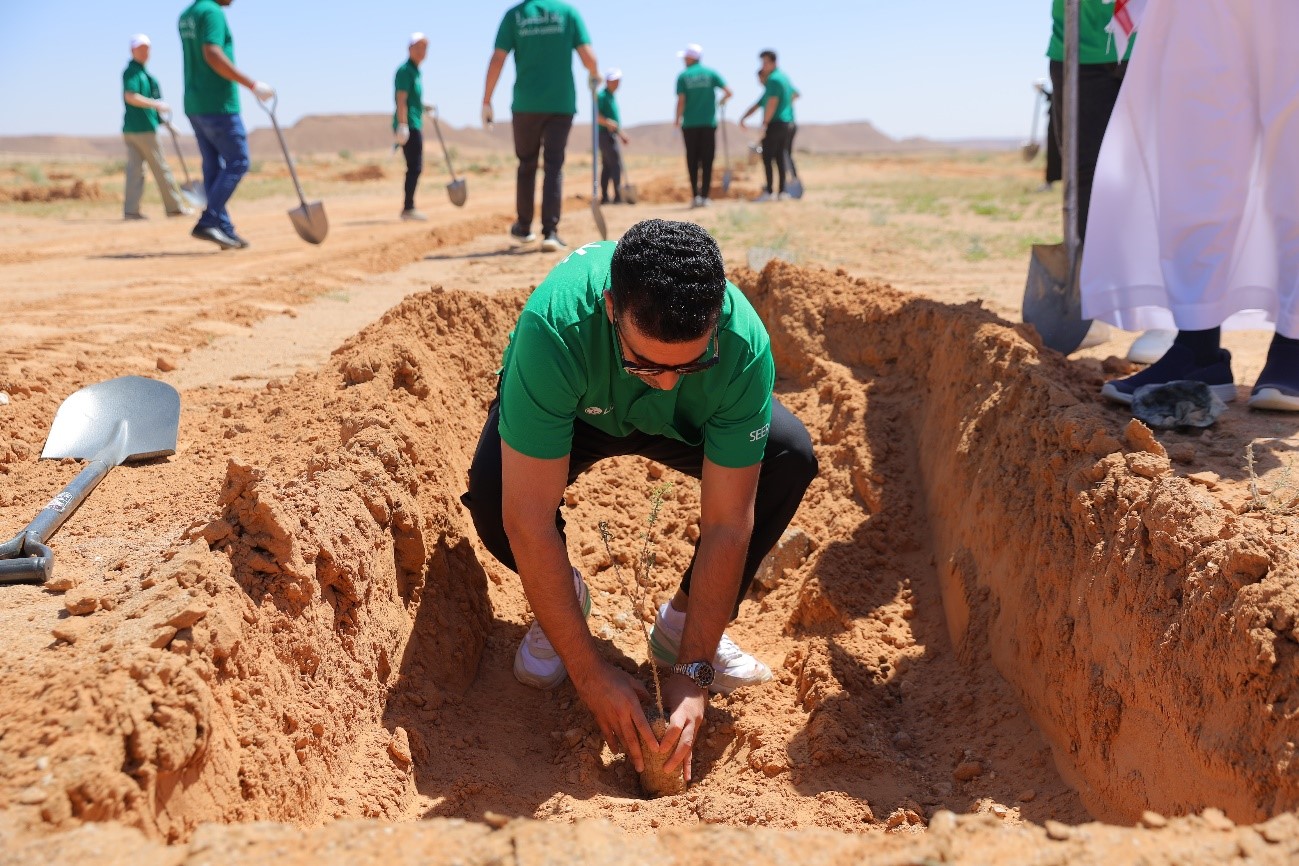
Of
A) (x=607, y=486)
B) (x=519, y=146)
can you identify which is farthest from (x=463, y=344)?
(x=519, y=146)

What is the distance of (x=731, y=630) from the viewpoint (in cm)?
346

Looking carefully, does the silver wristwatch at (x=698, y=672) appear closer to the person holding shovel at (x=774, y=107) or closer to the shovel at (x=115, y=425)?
the shovel at (x=115, y=425)

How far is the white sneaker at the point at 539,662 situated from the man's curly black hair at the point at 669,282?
3.92ft

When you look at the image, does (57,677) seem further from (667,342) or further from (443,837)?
(667,342)

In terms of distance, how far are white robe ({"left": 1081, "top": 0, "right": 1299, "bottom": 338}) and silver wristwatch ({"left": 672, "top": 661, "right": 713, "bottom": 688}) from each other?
7.29 feet

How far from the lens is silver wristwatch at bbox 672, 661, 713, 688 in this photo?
2.56m

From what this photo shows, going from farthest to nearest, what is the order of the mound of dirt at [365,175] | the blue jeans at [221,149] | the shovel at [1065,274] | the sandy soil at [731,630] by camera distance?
the mound of dirt at [365,175], the blue jeans at [221,149], the shovel at [1065,274], the sandy soil at [731,630]

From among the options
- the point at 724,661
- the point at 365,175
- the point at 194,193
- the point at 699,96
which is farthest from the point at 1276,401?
the point at 365,175

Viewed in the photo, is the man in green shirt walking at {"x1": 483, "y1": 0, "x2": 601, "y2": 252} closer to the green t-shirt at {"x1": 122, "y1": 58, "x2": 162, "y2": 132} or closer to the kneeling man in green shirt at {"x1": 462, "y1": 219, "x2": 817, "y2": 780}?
the green t-shirt at {"x1": 122, "y1": 58, "x2": 162, "y2": 132}

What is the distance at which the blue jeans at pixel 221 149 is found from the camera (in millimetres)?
8180

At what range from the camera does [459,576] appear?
3301 mm

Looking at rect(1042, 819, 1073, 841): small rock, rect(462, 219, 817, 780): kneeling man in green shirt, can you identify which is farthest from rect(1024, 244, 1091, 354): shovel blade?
rect(1042, 819, 1073, 841): small rock

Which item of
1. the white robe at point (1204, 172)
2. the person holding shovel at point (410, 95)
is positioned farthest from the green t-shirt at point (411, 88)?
the white robe at point (1204, 172)

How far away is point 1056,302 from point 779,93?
978 cm
